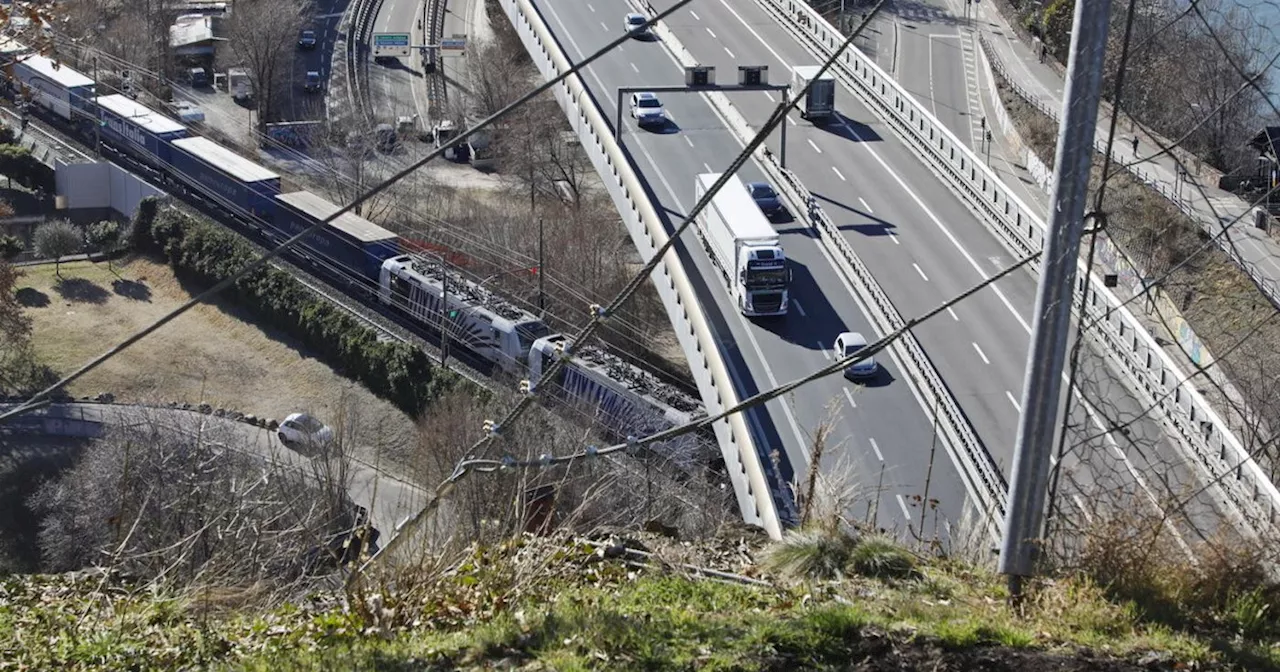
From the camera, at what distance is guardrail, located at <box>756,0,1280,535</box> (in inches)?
333

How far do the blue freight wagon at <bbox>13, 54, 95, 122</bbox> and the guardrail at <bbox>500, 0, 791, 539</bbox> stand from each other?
1317cm

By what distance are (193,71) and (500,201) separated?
15018 mm

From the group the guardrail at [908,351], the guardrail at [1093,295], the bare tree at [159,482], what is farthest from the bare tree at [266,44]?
the bare tree at [159,482]

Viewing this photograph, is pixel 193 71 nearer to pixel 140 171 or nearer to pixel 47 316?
pixel 140 171

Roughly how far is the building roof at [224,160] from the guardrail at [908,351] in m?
11.2

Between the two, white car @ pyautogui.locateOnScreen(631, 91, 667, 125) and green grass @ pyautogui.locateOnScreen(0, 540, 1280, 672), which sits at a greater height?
green grass @ pyautogui.locateOnScreen(0, 540, 1280, 672)

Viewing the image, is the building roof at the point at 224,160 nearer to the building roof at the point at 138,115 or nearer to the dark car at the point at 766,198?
the building roof at the point at 138,115

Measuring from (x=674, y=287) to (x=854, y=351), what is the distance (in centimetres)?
372

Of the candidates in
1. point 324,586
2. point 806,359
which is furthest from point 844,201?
point 324,586

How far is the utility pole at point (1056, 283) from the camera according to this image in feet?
15.9

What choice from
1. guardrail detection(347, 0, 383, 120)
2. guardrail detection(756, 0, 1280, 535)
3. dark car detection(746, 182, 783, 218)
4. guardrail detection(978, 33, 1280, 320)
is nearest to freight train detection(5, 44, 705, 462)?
dark car detection(746, 182, 783, 218)

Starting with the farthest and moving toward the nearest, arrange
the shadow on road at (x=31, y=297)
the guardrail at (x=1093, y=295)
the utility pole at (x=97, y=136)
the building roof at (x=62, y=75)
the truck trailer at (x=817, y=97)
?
the building roof at (x=62, y=75)
the utility pole at (x=97, y=136)
the shadow on road at (x=31, y=297)
the truck trailer at (x=817, y=97)
the guardrail at (x=1093, y=295)

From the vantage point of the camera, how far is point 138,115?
118 ft

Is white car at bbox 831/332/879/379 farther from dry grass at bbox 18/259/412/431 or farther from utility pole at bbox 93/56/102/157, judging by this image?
utility pole at bbox 93/56/102/157
